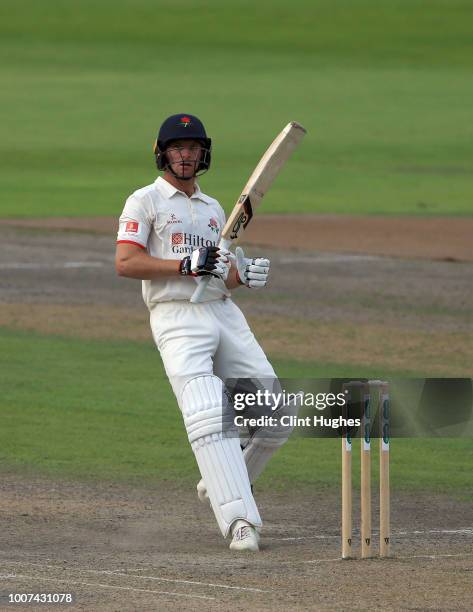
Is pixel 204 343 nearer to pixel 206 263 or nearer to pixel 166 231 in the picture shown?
pixel 206 263

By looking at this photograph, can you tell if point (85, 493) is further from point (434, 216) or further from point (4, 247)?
point (434, 216)

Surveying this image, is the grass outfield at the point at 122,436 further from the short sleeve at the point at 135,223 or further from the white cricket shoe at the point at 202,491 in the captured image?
the short sleeve at the point at 135,223

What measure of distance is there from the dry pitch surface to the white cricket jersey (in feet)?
4.09

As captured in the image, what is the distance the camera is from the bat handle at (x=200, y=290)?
7930mm

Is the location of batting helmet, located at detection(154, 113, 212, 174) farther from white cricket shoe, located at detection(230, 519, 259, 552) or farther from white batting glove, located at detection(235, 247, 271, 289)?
white cricket shoe, located at detection(230, 519, 259, 552)

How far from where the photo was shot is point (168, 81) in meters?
46.7

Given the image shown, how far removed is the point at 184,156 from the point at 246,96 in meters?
35.6

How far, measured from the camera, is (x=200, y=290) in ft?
26.1

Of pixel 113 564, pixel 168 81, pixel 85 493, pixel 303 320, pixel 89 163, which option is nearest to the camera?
pixel 113 564

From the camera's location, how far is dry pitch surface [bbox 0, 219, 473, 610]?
6531 mm

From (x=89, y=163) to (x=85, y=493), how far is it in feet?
76.4

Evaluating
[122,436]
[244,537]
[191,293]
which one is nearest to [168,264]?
[191,293]

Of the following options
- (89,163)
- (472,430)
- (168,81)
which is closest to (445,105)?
(168,81)

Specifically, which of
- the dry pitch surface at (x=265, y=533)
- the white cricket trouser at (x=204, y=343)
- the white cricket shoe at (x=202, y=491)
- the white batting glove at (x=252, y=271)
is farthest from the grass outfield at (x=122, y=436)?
the white batting glove at (x=252, y=271)
